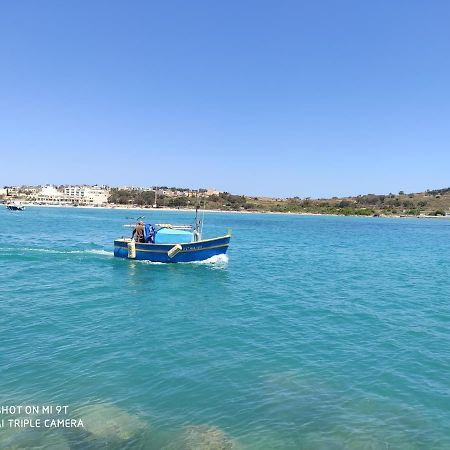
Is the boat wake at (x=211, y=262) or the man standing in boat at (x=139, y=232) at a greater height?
the man standing in boat at (x=139, y=232)

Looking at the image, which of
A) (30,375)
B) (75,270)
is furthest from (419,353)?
(75,270)

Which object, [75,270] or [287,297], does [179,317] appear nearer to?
[287,297]

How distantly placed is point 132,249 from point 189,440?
30629 millimetres

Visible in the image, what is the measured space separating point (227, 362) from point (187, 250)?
78.5 feet

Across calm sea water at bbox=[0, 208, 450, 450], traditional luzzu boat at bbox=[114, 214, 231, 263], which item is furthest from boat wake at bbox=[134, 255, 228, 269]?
calm sea water at bbox=[0, 208, 450, 450]

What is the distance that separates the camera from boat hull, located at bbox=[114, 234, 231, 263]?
39.1m

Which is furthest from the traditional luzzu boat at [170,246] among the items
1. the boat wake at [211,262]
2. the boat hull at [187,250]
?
the boat wake at [211,262]

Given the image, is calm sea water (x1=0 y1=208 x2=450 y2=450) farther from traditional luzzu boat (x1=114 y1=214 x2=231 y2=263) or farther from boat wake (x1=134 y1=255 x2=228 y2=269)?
boat wake (x1=134 y1=255 x2=228 y2=269)

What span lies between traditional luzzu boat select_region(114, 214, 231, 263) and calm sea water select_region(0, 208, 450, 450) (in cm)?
719

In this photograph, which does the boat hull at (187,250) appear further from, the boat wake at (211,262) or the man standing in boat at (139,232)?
the man standing in boat at (139,232)

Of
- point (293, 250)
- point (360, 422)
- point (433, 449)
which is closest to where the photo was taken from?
point (433, 449)

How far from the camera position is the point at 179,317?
22.0m

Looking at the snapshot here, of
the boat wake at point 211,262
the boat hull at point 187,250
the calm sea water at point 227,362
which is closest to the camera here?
the calm sea water at point 227,362

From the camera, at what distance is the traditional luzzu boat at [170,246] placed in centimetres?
3909
